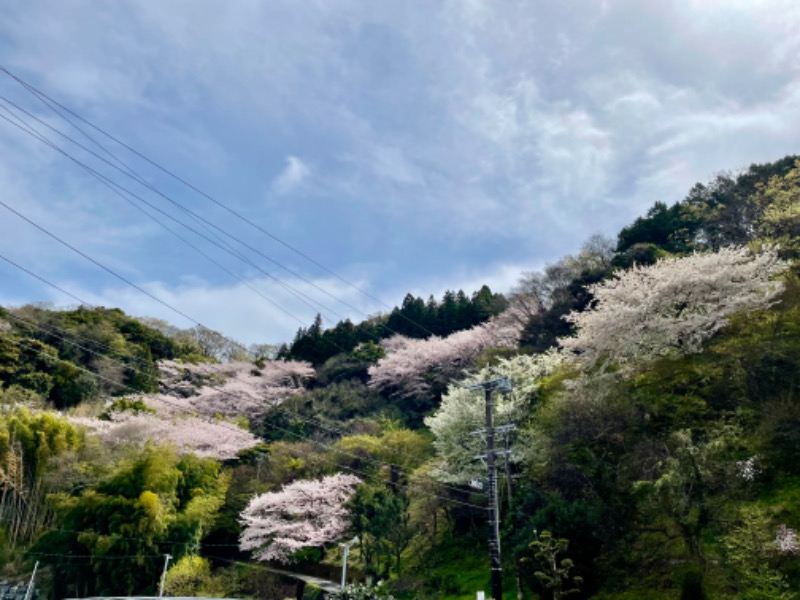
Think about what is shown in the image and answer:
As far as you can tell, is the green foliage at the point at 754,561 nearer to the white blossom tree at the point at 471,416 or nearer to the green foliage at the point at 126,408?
the white blossom tree at the point at 471,416

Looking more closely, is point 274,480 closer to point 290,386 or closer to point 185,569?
point 185,569

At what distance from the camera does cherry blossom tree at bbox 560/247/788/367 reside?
1841 centimetres

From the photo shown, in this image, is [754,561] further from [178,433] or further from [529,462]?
[178,433]

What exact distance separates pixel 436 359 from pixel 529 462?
63.2 ft

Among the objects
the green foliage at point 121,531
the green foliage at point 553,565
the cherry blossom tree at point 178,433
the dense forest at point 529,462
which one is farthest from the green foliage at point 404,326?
the green foliage at point 553,565

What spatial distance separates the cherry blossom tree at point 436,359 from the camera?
3806 cm

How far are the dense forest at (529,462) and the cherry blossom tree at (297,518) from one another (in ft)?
0.33

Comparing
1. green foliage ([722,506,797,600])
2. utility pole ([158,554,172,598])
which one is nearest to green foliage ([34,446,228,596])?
utility pole ([158,554,172,598])

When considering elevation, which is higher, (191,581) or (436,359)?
(436,359)

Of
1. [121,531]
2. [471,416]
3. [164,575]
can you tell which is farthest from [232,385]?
[471,416]

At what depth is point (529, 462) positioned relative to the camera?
20000 millimetres

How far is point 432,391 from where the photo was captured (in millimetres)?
38469

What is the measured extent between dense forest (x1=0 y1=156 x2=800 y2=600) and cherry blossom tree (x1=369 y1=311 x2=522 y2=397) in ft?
1.16

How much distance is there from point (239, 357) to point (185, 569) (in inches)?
1462
